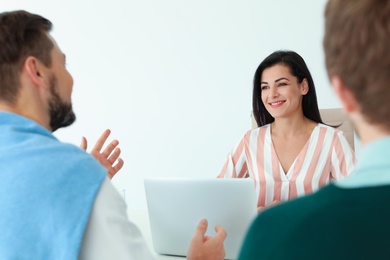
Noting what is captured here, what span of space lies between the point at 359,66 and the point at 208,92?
3.43m

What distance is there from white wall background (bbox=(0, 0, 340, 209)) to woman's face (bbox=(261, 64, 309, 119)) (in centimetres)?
118

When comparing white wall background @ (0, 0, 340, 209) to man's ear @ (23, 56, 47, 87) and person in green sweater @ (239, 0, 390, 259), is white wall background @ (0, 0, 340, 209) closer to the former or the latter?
man's ear @ (23, 56, 47, 87)

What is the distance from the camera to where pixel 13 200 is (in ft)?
3.83

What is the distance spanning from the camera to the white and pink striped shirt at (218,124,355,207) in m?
2.43

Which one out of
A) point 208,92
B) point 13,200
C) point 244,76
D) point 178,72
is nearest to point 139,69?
point 178,72

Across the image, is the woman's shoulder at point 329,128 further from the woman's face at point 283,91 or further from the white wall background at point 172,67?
the white wall background at point 172,67

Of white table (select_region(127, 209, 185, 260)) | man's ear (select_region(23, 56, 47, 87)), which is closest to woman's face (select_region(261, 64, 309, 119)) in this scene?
white table (select_region(127, 209, 185, 260))

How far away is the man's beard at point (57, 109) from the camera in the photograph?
4.52 feet

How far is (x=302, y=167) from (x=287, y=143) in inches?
6.9

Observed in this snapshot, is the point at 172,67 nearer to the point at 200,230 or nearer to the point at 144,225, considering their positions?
the point at 144,225

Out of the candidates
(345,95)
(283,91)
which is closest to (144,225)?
(283,91)

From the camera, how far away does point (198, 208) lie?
1621mm

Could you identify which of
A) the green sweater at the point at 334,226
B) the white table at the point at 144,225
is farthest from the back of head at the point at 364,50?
the white table at the point at 144,225

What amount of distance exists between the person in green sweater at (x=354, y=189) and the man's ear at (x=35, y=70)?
856 mm
